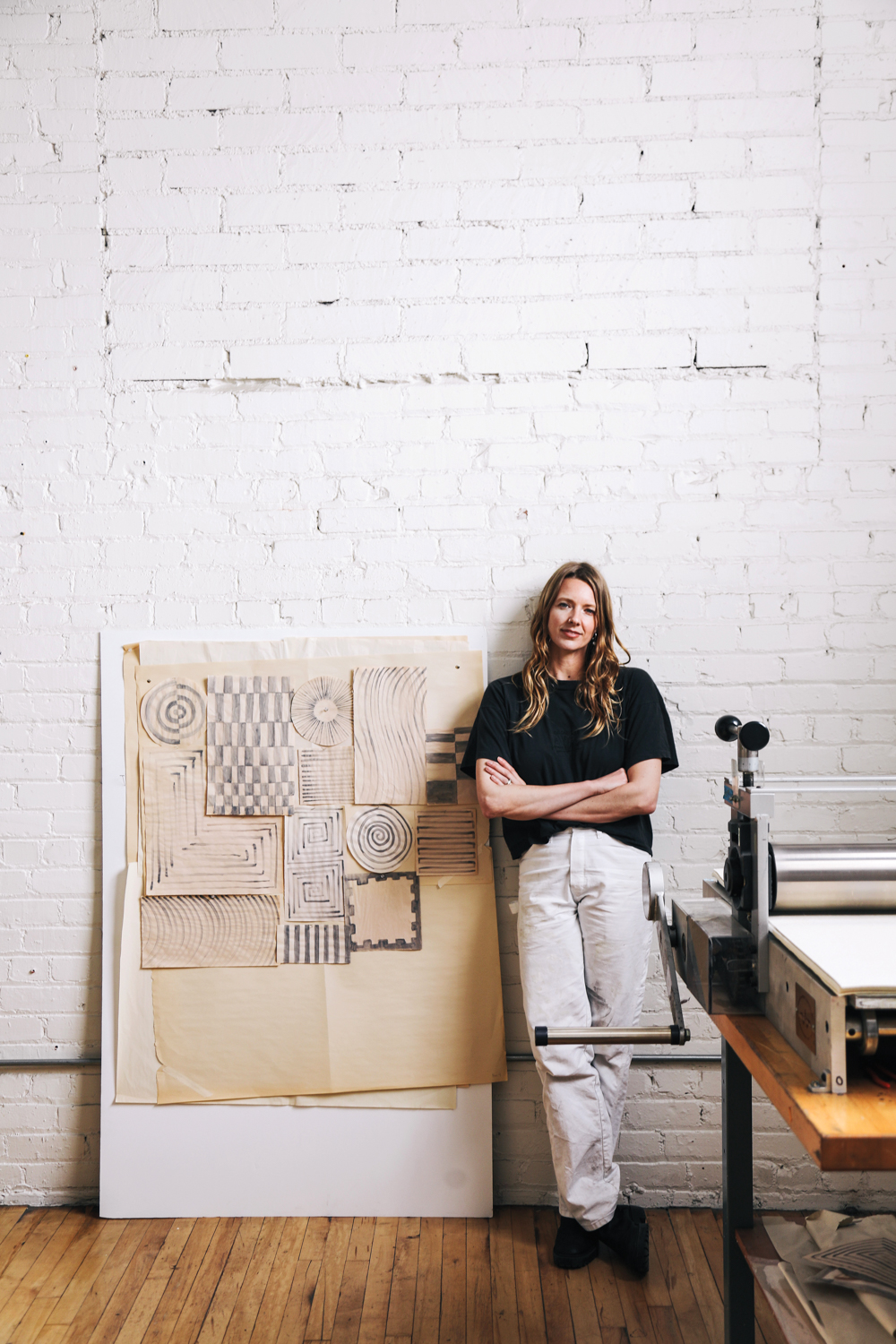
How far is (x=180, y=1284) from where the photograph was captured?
2.14 meters

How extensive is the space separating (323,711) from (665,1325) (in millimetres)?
1612

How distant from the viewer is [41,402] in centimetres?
247

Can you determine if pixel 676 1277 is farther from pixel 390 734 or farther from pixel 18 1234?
pixel 18 1234

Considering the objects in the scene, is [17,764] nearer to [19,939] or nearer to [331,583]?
[19,939]

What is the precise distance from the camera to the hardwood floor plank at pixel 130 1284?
200cm

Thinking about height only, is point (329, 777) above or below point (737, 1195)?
above

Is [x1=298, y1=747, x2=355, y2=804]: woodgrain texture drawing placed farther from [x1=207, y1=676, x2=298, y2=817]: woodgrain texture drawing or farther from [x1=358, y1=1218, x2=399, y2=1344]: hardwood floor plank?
[x1=358, y1=1218, x2=399, y2=1344]: hardwood floor plank

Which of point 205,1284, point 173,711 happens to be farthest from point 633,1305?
point 173,711

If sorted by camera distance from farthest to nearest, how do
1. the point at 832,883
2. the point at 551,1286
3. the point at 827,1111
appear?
the point at 551,1286, the point at 832,883, the point at 827,1111

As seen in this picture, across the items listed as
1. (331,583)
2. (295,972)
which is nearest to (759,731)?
(331,583)

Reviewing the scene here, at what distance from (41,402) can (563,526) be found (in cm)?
146

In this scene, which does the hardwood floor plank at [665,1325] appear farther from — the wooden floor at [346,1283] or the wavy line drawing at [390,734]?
the wavy line drawing at [390,734]

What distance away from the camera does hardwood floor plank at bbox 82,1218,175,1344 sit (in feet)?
6.55

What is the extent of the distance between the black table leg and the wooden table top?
321mm
